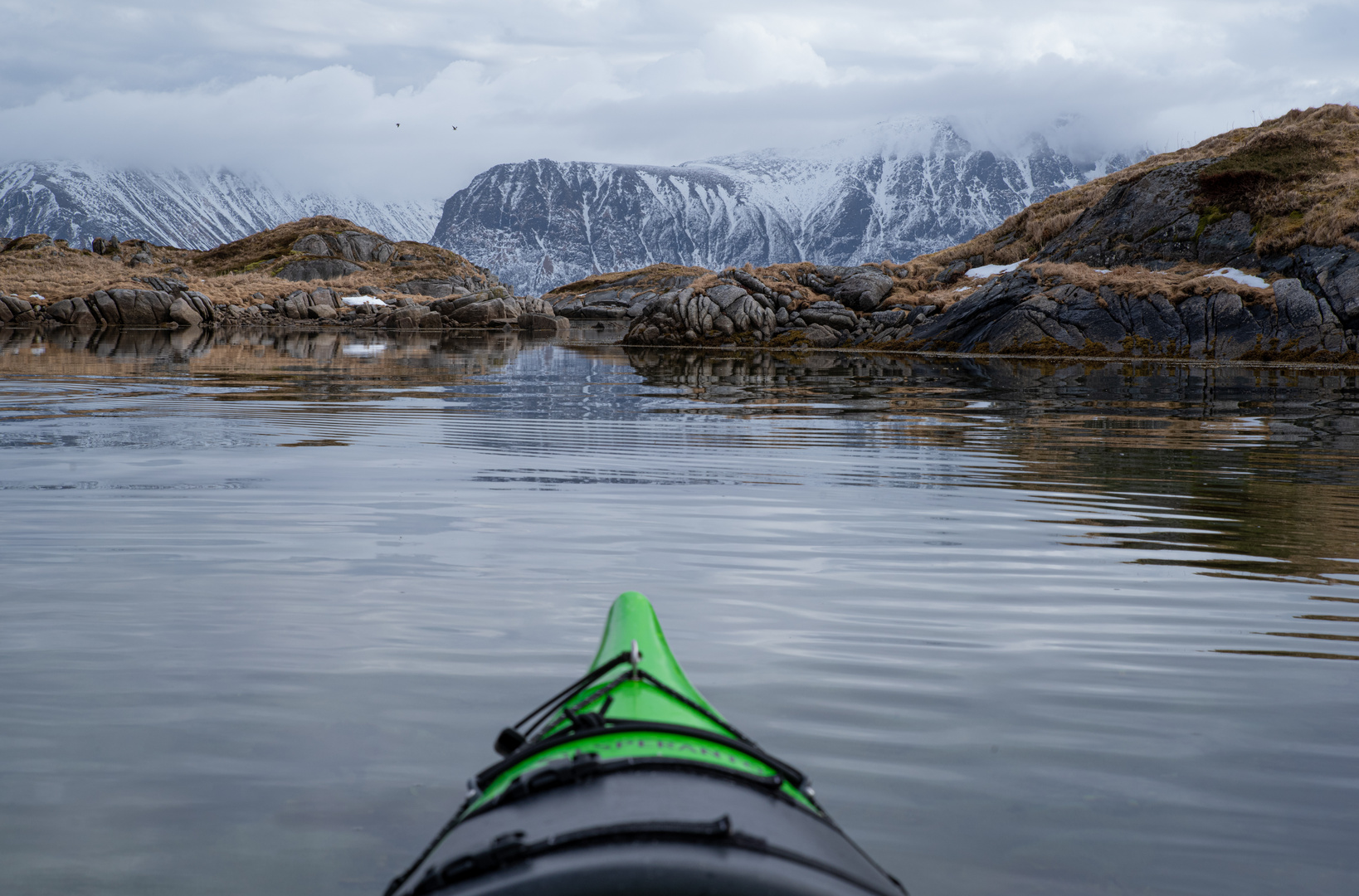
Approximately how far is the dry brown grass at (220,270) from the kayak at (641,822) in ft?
286

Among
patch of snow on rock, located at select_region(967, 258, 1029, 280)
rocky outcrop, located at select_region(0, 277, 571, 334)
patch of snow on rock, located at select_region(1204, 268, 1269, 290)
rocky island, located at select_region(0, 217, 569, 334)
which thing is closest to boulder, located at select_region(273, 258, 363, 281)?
rocky island, located at select_region(0, 217, 569, 334)

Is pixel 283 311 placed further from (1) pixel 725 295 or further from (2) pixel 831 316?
(2) pixel 831 316

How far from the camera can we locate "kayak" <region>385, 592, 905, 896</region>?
2.22m

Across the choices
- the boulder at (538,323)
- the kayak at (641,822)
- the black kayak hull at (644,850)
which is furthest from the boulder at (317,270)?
the black kayak hull at (644,850)

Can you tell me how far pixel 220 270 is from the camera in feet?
401

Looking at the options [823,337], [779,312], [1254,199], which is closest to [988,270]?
[823,337]

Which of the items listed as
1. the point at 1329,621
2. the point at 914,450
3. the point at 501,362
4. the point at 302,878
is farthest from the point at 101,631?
the point at 501,362

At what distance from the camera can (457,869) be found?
89.4 inches

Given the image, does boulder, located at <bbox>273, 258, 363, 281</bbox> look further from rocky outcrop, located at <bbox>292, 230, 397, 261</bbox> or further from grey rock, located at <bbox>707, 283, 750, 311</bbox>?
grey rock, located at <bbox>707, 283, 750, 311</bbox>

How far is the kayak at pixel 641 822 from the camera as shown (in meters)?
2.22

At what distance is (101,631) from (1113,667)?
5800mm

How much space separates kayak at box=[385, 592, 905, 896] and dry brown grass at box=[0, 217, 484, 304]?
87.3 metres

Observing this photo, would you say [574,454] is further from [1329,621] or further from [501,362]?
[501,362]

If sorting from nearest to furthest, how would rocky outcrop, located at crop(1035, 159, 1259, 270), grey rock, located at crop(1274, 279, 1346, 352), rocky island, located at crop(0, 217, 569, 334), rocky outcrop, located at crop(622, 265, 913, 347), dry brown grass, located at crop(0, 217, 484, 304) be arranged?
grey rock, located at crop(1274, 279, 1346, 352) → rocky outcrop, located at crop(1035, 159, 1259, 270) → rocky outcrop, located at crop(622, 265, 913, 347) → rocky island, located at crop(0, 217, 569, 334) → dry brown grass, located at crop(0, 217, 484, 304)
